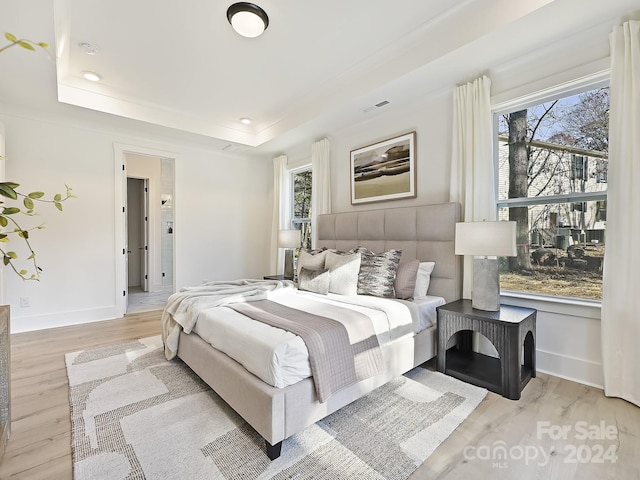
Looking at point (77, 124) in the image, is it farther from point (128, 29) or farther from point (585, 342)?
point (585, 342)

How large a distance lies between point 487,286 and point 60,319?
192 inches

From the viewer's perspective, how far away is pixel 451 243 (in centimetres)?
305

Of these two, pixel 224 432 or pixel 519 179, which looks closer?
pixel 224 432

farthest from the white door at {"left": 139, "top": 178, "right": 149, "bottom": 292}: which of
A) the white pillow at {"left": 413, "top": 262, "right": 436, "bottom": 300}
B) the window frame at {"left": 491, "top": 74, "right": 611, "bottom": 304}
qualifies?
the window frame at {"left": 491, "top": 74, "right": 611, "bottom": 304}

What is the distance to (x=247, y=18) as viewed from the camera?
2434 mm

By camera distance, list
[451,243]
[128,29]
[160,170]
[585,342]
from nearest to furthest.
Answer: [585,342] < [128,29] < [451,243] < [160,170]

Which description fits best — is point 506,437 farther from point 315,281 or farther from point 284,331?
point 315,281

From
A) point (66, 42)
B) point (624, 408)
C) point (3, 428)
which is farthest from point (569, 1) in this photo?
point (3, 428)

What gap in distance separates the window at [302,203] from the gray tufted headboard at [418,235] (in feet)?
3.80

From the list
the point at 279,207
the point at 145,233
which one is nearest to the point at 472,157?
the point at 279,207

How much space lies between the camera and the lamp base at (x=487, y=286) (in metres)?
2.58

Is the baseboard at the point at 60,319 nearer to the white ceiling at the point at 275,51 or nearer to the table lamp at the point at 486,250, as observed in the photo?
the white ceiling at the point at 275,51

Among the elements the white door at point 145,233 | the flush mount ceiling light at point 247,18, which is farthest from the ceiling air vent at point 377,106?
the white door at point 145,233

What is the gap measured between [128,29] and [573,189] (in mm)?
3928
